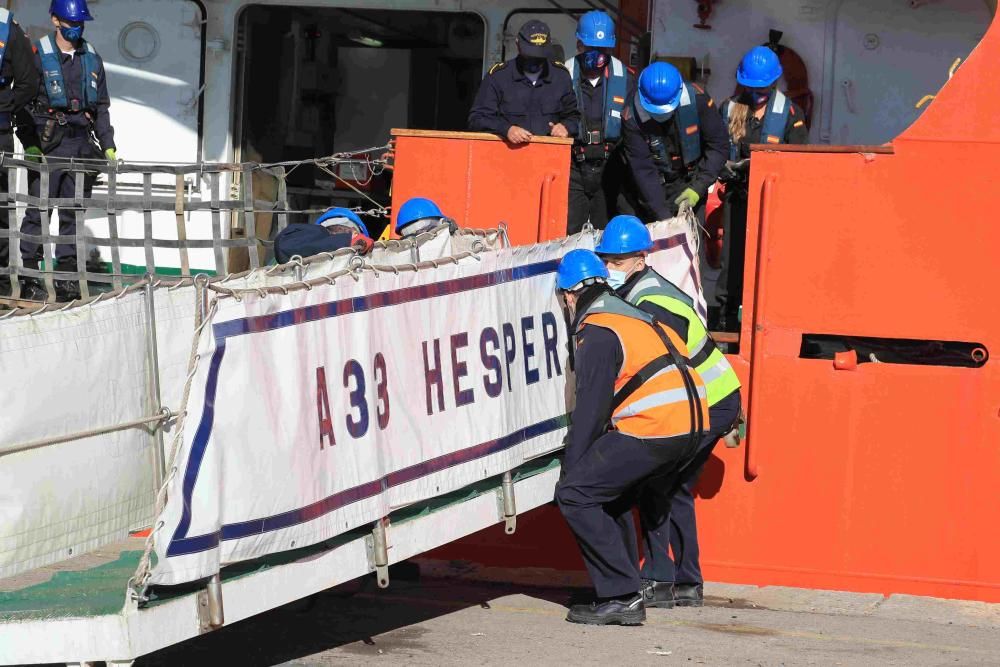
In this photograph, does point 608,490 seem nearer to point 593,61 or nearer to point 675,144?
point 675,144

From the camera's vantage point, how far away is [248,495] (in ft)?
15.2

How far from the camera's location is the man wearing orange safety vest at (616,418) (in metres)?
6.32

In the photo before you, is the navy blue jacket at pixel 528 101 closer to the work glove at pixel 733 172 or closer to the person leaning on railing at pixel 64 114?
the work glove at pixel 733 172

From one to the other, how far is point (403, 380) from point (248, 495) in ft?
3.38

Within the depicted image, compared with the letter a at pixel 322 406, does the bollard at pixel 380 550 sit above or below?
below

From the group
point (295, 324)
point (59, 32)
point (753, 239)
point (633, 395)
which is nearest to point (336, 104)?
point (59, 32)

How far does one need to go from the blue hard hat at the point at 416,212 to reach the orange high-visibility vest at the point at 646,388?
152cm

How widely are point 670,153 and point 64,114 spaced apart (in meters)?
5.01

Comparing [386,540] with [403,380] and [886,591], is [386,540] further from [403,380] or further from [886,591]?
[886,591]

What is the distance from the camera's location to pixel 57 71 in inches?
412

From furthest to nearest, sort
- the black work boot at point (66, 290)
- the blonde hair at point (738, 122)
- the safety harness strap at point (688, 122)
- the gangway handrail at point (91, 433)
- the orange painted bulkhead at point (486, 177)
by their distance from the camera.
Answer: the black work boot at point (66, 290) < the blonde hair at point (738, 122) < the safety harness strap at point (688, 122) < the orange painted bulkhead at point (486, 177) < the gangway handrail at point (91, 433)

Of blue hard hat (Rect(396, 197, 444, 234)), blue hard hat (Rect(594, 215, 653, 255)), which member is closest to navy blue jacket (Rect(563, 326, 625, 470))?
blue hard hat (Rect(594, 215, 653, 255))

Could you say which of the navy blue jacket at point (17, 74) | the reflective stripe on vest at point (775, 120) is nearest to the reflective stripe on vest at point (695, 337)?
the reflective stripe on vest at point (775, 120)

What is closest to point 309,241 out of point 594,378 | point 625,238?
point 625,238
